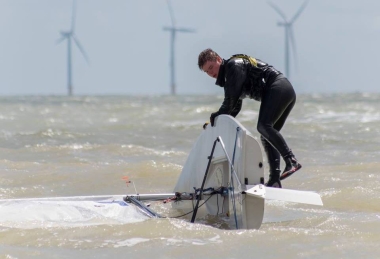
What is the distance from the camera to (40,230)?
597cm

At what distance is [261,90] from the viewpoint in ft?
21.9

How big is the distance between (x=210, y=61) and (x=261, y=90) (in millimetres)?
496

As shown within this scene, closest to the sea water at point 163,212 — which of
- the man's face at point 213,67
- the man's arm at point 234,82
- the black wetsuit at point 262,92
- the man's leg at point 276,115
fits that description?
the man's leg at point 276,115

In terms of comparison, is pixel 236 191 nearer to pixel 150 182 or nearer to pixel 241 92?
pixel 241 92

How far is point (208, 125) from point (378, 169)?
4046 mm

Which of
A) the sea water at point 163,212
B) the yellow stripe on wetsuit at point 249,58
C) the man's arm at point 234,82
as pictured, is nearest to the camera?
the sea water at point 163,212

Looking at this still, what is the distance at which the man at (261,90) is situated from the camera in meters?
6.47

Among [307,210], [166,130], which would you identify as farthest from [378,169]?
[166,130]

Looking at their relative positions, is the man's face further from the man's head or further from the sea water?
the sea water

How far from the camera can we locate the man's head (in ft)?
21.3

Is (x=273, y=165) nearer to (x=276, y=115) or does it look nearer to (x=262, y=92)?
(x=276, y=115)

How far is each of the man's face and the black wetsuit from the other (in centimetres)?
3

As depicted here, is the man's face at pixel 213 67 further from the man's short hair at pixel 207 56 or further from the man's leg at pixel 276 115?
the man's leg at pixel 276 115

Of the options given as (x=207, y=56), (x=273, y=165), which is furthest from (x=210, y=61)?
(x=273, y=165)
